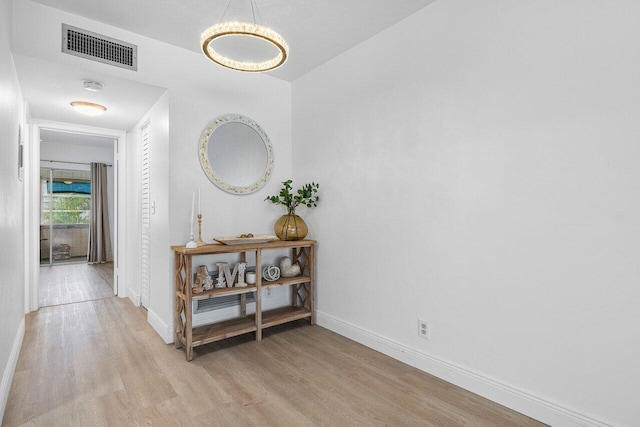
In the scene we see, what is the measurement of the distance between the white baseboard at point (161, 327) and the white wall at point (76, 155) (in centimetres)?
519

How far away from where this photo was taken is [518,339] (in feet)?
6.31

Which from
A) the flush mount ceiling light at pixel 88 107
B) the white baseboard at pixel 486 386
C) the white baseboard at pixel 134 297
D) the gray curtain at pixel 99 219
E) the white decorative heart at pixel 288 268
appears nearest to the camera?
the white baseboard at pixel 486 386

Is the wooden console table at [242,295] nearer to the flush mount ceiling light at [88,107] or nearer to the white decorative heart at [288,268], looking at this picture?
the white decorative heart at [288,268]

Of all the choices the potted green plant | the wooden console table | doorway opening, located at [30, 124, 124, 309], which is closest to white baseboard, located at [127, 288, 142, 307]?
the wooden console table

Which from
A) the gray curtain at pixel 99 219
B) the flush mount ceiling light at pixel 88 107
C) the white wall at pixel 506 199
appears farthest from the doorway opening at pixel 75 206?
the white wall at pixel 506 199

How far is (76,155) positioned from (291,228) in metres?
6.25

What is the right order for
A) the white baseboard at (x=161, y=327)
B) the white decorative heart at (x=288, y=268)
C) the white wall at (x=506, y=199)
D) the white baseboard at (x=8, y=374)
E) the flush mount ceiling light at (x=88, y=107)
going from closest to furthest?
the white wall at (x=506, y=199)
the white baseboard at (x=8, y=374)
the white baseboard at (x=161, y=327)
the flush mount ceiling light at (x=88, y=107)
the white decorative heart at (x=288, y=268)

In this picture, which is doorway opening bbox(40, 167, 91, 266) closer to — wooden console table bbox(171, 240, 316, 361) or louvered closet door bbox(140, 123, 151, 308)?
louvered closet door bbox(140, 123, 151, 308)

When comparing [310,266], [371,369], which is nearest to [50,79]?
[310,266]

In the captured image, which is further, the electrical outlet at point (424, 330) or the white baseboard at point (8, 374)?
the electrical outlet at point (424, 330)

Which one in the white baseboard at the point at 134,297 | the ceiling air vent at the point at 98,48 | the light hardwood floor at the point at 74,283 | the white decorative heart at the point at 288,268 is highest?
the ceiling air vent at the point at 98,48

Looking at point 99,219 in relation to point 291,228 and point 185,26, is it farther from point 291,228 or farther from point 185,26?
point 185,26

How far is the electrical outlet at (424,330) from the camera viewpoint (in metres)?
2.40

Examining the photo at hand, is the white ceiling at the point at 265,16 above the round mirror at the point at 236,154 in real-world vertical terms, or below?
above
